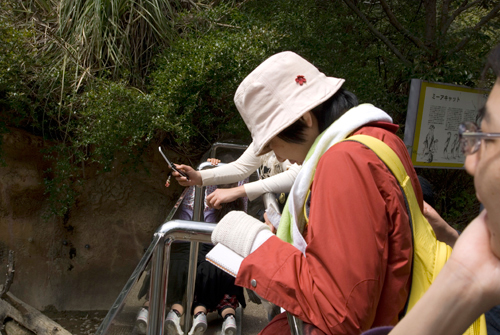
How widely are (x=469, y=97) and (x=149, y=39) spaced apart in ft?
11.3

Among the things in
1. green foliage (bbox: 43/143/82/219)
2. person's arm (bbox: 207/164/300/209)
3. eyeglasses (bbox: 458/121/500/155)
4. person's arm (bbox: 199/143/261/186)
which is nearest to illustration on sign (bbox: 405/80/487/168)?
person's arm (bbox: 199/143/261/186)

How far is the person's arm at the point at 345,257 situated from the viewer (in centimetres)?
88

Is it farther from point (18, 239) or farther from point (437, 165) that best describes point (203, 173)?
point (18, 239)

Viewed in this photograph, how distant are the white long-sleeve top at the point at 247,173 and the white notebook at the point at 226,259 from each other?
0.96 m

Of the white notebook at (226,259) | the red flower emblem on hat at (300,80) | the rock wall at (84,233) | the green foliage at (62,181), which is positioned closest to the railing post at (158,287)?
the white notebook at (226,259)

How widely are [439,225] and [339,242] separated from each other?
69 centimetres

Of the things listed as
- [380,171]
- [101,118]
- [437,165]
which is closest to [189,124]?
[101,118]

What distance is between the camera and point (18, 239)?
5.18 metres

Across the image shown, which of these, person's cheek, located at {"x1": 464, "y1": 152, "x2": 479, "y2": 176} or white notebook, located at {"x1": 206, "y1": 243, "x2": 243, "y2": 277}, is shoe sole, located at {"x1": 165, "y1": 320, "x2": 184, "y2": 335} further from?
person's cheek, located at {"x1": 464, "y1": 152, "x2": 479, "y2": 176}

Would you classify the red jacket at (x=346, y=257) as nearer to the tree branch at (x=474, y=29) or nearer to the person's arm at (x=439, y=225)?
the person's arm at (x=439, y=225)

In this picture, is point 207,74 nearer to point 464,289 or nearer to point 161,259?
point 161,259

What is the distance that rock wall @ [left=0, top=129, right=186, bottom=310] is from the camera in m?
5.14

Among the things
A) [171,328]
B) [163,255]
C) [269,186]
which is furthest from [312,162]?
[269,186]

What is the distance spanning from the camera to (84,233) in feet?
17.5
